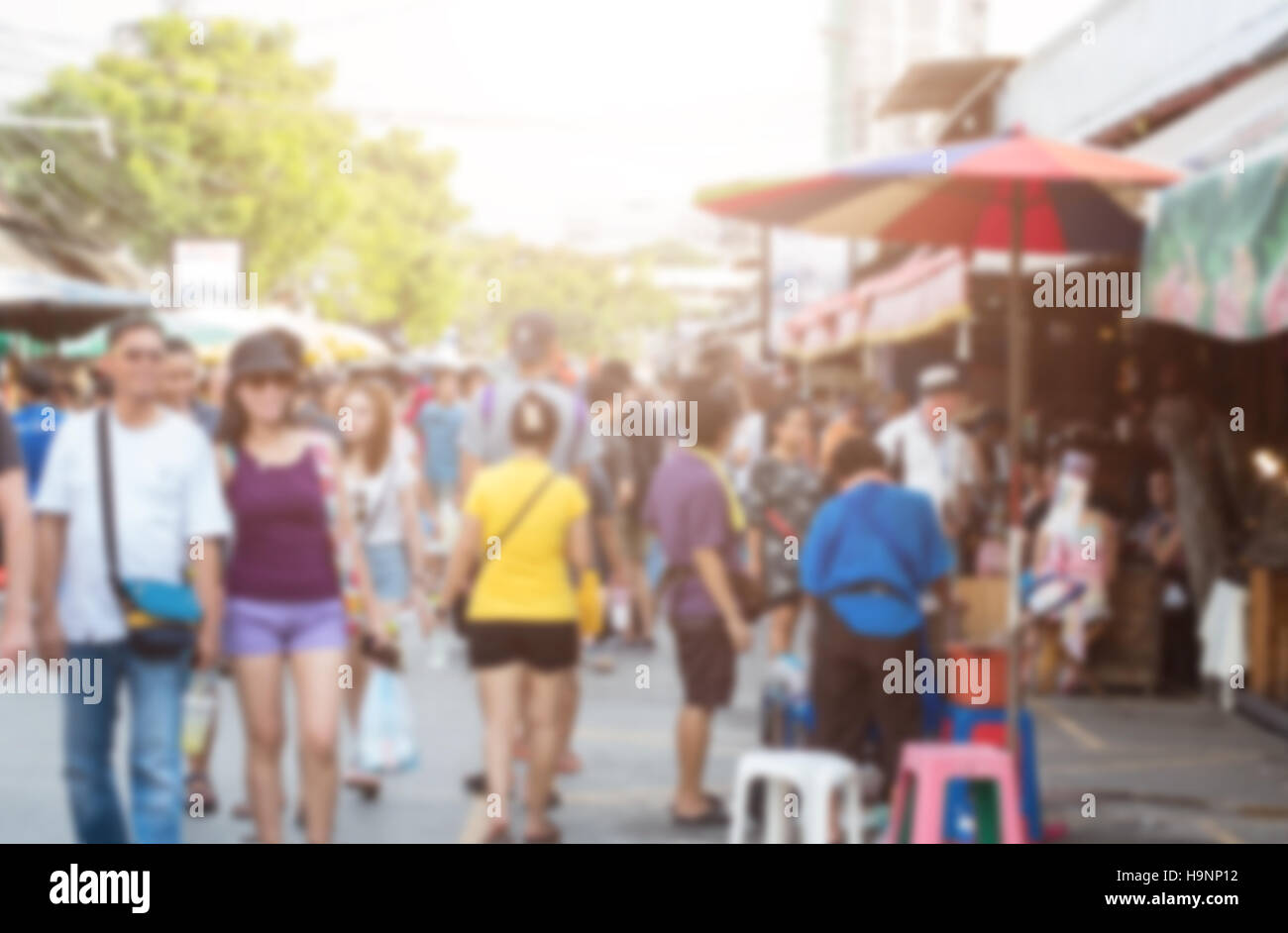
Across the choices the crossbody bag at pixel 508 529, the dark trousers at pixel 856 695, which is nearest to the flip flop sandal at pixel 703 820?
the dark trousers at pixel 856 695

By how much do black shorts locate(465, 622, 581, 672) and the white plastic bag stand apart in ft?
2.03

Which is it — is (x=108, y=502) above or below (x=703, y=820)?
above

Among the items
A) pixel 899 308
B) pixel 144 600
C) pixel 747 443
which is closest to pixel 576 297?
pixel 899 308

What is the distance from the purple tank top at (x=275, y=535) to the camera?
21.4 feet

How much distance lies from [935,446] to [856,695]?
5.28 meters

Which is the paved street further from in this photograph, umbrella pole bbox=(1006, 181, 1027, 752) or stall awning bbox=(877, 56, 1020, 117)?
stall awning bbox=(877, 56, 1020, 117)

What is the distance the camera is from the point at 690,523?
8.12 meters

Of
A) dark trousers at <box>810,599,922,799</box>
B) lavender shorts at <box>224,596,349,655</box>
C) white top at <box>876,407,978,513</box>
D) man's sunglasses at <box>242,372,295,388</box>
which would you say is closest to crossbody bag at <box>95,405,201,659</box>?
lavender shorts at <box>224,596,349,655</box>

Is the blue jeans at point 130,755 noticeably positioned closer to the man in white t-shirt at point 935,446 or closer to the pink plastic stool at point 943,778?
the pink plastic stool at point 943,778

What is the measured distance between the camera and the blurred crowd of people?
19.6 ft

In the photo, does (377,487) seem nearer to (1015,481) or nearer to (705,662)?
(705,662)
